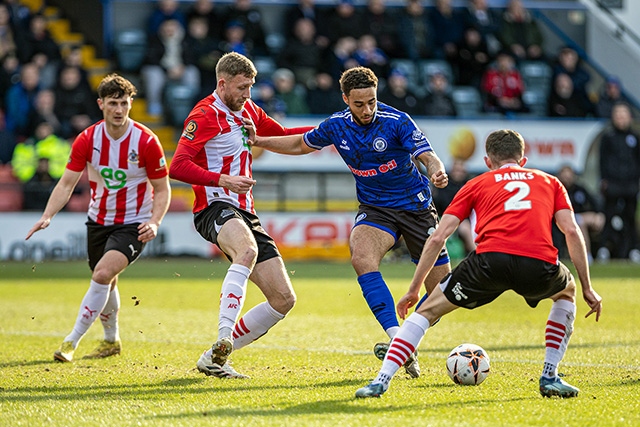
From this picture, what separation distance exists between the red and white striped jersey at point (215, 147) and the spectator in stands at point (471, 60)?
1710 centimetres

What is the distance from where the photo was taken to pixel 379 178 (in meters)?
7.53

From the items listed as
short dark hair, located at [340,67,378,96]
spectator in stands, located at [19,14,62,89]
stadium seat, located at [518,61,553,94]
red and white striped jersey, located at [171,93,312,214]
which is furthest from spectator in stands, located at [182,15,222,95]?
short dark hair, located at [340,67,378,96]

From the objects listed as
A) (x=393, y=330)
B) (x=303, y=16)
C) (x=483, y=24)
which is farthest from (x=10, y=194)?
(x=393, y=330)

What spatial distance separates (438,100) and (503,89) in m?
1.91

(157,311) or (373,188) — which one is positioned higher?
(373,188)

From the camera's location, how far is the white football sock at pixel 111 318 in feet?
27.8

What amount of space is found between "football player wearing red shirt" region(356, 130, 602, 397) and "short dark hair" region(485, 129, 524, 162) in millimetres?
83

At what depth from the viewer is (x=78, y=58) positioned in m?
21.2

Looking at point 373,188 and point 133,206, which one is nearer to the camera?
point 373,188

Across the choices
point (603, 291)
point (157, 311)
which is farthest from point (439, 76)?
point (157, 311)

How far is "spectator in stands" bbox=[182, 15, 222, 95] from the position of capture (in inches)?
860

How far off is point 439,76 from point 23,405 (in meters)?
17.6

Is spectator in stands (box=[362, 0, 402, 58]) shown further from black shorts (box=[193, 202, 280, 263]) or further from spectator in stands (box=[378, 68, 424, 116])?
black shorts (box=[193, 202, 280, 263])

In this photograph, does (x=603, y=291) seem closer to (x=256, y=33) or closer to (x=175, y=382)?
(x=175, y=382)
